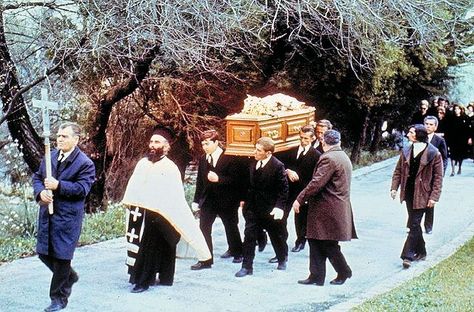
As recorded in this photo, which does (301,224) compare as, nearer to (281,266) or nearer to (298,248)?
(298,248)

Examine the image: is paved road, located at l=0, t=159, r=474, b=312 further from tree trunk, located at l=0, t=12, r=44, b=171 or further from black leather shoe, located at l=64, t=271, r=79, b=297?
tree trunk, located at l=0, t=12, r=44, b=171

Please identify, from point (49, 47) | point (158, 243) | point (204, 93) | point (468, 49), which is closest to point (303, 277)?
point (158, 243)

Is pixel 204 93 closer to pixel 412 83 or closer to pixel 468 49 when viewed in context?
pixel 412 83

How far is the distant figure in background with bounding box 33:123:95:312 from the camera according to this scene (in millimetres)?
7355

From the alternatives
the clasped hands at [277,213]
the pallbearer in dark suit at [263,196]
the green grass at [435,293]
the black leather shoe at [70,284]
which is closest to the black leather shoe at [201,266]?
the pallbearer in dark suit at [263,196]

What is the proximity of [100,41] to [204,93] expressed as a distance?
522 cm

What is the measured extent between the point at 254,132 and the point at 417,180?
7.46 ft

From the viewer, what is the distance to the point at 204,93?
55.1ft

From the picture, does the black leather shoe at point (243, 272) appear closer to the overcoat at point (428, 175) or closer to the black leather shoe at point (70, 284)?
the black leather shoe at point (70, 284)

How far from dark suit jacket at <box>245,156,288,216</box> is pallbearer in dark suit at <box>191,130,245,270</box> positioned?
0.64 meters

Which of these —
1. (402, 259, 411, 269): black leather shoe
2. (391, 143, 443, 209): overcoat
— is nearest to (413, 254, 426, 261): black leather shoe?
(402, 259, 411, 269): black leather shoe

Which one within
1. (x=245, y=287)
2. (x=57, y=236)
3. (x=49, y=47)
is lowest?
(x=245, y=287)

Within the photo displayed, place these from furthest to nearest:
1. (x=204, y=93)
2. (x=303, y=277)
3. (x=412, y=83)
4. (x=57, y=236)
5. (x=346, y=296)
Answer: (x=412, y=83) → (x=204, y=93) → (x=303, y=277) → (x=346, y=296) → (x=57, y=236)

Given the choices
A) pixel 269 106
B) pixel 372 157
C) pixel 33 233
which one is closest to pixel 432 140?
pixel 269 106
